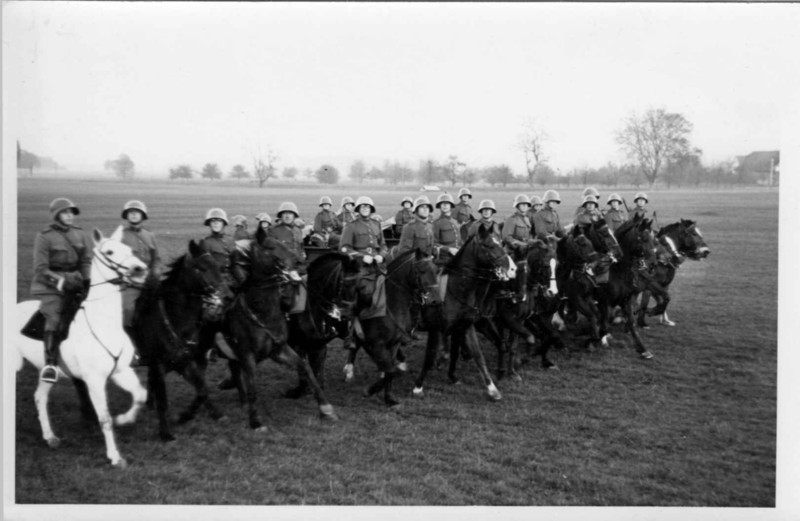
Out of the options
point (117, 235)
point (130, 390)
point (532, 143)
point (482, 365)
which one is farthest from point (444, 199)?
point (130, 390)

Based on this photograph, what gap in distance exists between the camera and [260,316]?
7.64m

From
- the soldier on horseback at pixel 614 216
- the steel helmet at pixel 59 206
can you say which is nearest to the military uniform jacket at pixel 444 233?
the soldier on horseback at pixel 614 216

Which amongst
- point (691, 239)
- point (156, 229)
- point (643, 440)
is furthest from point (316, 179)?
point (691, 239)

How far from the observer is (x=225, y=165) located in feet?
30.2

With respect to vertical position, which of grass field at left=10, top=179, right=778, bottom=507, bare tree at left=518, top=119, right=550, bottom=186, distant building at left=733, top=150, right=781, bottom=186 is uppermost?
bare tree at left=518, top=119, right=550, bottom=186

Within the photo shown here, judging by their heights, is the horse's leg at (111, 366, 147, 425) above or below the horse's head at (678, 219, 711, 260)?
below

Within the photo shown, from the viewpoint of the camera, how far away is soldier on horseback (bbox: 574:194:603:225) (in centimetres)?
1136

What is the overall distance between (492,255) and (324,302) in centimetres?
253

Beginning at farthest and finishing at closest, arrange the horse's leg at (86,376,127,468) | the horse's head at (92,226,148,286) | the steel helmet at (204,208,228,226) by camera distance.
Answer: the steel helmet at (204,208,228,226) < the horse's head at (92,226,148,286) < the horse's leg at (86,376,127,468)

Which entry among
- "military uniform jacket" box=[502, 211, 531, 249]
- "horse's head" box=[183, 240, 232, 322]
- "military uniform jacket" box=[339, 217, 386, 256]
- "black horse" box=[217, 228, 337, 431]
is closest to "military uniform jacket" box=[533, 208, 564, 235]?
"military uniform jacket" box=[502, 211, 531, 249]

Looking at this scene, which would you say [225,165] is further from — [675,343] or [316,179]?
[675,343]

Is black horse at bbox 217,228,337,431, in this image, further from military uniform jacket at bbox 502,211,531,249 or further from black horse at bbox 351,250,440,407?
military uniform jacket at bbox 502,211,531,249

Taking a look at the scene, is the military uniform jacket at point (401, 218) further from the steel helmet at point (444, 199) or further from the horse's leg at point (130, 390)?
the horse's leg at point (130, 390)

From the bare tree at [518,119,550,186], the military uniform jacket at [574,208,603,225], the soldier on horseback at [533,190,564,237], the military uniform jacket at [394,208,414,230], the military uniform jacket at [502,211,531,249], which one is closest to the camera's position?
the bare tree at [518,119,550,186]
